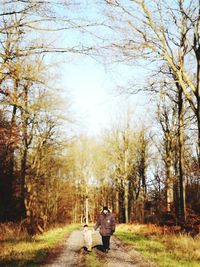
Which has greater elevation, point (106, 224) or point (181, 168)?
point (181, 168)

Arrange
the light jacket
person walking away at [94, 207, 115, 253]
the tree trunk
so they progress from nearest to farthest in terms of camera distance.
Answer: person walking away at [94, 207, 115, 253] < the light jacket < the tree trunk

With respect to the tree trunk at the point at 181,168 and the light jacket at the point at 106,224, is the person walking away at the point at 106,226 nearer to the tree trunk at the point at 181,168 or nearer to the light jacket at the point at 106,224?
the light jacket at the point at 106,224

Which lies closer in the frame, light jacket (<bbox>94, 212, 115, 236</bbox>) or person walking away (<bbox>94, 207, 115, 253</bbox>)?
person walking away (<bbox>94, 207, 115, 253</bbox>)

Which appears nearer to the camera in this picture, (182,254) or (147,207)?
(182,254)

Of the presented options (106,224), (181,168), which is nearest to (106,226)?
(106,224)

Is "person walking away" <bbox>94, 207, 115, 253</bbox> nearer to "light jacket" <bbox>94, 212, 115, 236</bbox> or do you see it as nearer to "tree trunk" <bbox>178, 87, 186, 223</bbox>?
"light jacket" <bbox>94, 212, 115, 236</bbox>

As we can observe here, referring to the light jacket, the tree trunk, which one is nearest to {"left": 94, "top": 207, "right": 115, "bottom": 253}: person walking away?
the light jacket

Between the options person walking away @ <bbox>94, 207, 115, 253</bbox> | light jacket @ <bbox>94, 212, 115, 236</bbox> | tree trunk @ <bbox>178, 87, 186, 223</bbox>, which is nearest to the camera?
person walking away @ <bbox>94, 207, 115, 253</bbox>

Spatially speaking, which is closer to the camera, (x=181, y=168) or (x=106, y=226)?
(x=106, y=226)

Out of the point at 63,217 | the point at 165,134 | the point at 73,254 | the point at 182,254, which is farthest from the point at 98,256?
the point at 63,217

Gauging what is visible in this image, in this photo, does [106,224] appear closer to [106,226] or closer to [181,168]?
[106,226]

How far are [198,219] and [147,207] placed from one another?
68.1 ft

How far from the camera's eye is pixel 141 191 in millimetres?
45594

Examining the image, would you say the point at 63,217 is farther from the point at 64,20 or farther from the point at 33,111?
the point at 64,20
